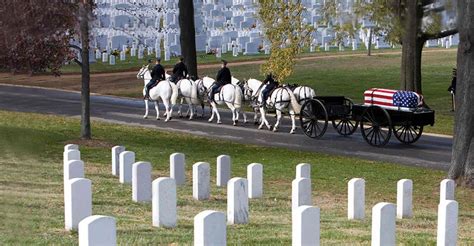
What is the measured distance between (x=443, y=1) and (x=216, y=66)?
18010mm

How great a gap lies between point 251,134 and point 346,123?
2.64 m

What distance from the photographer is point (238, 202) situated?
→ 963 centimetres

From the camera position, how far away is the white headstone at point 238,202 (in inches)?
378

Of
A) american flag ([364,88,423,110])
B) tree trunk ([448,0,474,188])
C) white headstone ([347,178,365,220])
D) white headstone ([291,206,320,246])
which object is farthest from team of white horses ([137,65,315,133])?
white headstone ([291,206,320,246])

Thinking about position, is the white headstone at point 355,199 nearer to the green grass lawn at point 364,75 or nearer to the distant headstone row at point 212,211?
the distant headstone row at point 212,211

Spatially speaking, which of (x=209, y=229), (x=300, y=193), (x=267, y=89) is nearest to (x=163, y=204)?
(x=300, y=193)

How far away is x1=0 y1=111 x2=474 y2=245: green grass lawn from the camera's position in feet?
5.94

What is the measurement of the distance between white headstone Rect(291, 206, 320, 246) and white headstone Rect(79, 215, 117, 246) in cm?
202

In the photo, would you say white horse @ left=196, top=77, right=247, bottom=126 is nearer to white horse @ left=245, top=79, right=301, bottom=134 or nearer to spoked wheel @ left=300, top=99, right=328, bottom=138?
white horse @ left=245, top=79, right=301, bottom=134

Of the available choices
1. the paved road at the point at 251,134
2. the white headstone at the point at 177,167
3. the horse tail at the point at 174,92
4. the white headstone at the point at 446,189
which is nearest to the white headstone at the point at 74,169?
the white headstone at the point at 177,167

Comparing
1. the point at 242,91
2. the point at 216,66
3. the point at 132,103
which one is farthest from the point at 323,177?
the point at 216,66

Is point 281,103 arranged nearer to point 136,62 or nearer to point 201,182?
point 201,182

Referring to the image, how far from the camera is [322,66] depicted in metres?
48.1

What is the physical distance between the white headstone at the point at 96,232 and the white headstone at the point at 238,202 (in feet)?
15.8
